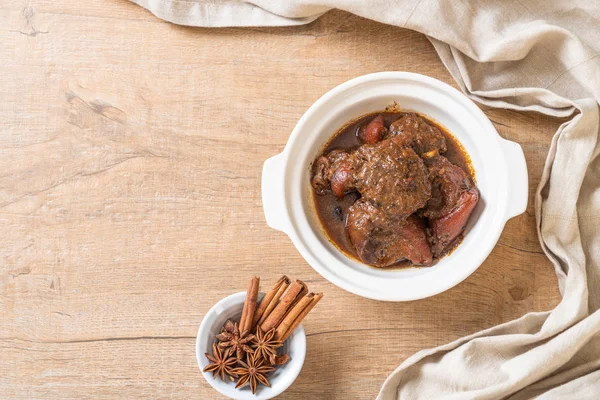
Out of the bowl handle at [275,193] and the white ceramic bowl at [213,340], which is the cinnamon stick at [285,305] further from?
the bowl handle at [275,193]

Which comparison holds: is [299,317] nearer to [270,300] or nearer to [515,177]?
[270,300]

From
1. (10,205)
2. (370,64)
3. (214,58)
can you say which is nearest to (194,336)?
(10,205)

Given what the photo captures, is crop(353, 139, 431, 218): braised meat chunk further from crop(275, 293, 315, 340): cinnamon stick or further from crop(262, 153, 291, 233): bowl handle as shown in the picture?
crop(275, 293, 315, 340): cinnamon stick

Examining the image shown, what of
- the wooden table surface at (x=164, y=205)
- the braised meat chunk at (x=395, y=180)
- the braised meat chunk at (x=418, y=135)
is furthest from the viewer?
the wooden table surface at (x=164, y=205)

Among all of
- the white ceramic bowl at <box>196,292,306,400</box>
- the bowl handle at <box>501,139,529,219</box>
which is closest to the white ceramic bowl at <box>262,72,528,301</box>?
the bowl handle at <box>501,139,529,219</box>

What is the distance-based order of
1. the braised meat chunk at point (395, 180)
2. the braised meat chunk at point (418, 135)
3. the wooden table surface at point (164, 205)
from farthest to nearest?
the wooden table surface at point (164, 205) < the braised meat chunk at point (418, 135) < the braised meat chunk at point (395, 180)

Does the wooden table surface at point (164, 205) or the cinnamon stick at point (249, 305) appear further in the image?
the wooden table surface at point (164, 205)

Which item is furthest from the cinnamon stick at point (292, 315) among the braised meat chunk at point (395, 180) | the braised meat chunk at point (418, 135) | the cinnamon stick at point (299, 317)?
the braised meat chunk at point (418, 135)

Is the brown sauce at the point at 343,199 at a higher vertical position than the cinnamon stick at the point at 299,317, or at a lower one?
higher
